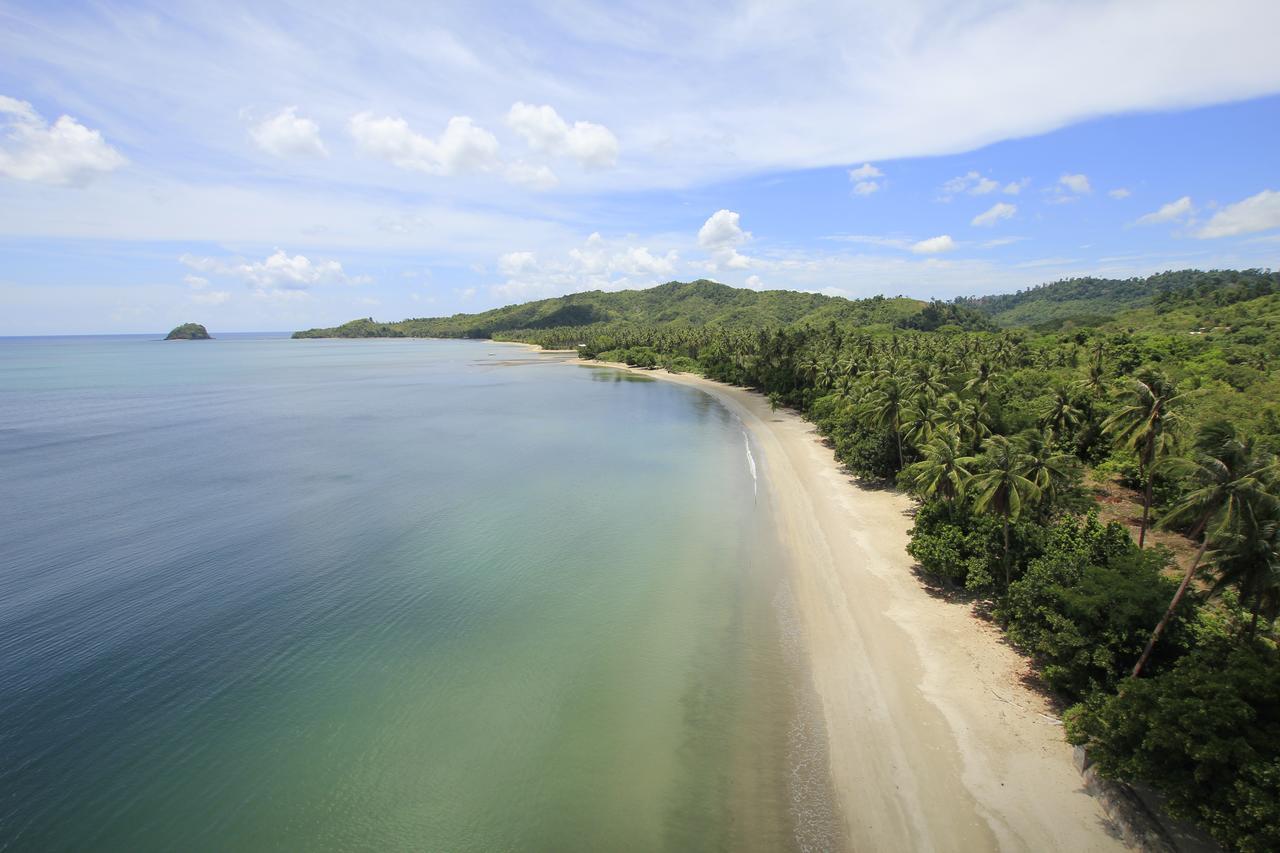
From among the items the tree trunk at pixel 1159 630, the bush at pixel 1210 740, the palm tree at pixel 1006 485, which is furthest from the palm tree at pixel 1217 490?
the palm tree at pixel 1006 485

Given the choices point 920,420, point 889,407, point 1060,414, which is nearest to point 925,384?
point 889,407

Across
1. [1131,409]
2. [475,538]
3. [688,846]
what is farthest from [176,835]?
[1131,409]

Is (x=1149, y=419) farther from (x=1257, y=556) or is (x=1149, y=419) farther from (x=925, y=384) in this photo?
(x=925, y=384)

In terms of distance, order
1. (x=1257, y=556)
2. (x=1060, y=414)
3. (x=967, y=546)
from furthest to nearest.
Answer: (x=1060, y=414) → (x=967, y=546) → (x=1257, y=556)

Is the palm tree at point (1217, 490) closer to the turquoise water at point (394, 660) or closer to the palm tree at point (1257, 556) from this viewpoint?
the palm tree at point (1257, 556)

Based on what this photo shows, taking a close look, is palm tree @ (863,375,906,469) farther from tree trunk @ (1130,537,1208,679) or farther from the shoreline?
tree trunk @ (1130,537,1208,679)

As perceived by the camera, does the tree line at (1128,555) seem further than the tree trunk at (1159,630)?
No
